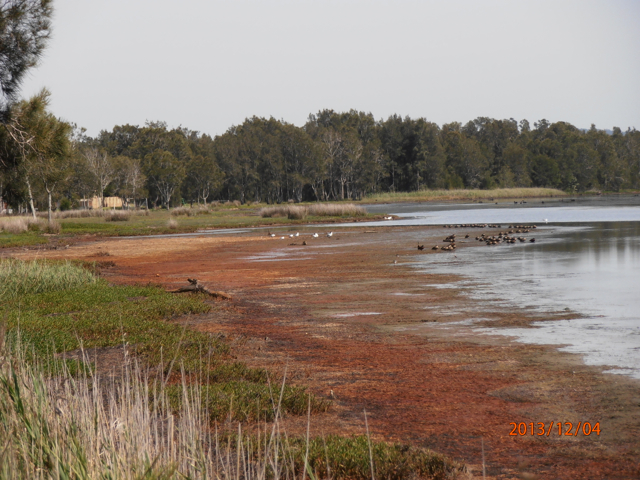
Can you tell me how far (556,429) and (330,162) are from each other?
12039 cm

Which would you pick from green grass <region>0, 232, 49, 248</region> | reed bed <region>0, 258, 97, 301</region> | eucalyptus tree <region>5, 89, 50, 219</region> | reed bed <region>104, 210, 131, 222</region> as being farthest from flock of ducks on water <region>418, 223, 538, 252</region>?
reed bed <region>104, 210, 131, 222</region>

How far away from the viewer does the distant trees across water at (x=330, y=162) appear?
4331 inches

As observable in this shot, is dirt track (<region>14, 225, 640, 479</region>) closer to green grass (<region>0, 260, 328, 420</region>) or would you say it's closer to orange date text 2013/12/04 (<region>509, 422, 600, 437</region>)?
orange date text 2013/12/04 (<region>509, 422, 600, 437</region>)

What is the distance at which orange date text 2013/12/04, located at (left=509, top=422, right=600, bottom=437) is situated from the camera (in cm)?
670

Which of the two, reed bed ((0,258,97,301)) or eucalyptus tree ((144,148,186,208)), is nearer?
reed bed ((0,258,97,301))

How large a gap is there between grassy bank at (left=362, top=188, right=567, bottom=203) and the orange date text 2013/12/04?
11495 cm

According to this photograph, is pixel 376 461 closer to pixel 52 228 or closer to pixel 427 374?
pixel 427 374

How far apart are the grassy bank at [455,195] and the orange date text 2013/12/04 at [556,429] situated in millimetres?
114947

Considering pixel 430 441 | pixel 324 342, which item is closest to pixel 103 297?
pixel 324 342

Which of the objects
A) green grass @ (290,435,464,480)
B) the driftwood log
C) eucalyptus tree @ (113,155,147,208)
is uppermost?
eucalyptus tree @ (113,155,147,208)

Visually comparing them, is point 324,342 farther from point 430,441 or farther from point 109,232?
point 109,232

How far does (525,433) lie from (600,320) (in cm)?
660

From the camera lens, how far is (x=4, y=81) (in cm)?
1886

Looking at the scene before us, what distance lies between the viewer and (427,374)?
9156 millimetres
